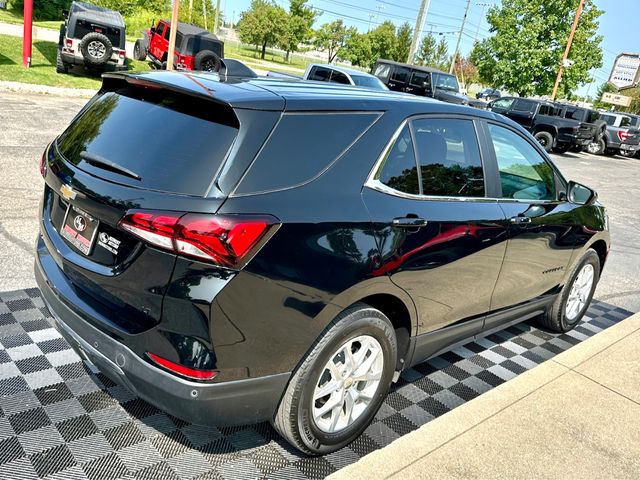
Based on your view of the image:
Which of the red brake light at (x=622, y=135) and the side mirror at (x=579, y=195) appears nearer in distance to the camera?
the side mirror at (x=579, y=195)

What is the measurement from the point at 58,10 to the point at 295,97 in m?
41.5

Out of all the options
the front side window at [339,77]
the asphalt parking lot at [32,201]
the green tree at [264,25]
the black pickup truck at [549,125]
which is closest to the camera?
the asphalt parking lot at [32,201]

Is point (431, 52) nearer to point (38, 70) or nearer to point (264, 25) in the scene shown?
point (264, 25)

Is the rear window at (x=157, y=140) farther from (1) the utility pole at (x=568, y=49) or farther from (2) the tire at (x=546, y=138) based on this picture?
(1) the utility pole at (x=568, y=49)

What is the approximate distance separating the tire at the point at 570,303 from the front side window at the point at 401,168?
7.54 feet

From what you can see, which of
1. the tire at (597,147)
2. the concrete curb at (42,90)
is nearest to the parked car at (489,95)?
the tire at (597,147)

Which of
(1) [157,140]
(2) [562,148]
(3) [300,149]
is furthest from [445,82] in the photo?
(1) [157,140]

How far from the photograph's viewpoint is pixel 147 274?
234cm

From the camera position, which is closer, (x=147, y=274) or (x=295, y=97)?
(x=147, y=274)

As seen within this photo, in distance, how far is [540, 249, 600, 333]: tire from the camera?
4.75 metres

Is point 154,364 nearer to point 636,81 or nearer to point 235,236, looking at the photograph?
point 235,236

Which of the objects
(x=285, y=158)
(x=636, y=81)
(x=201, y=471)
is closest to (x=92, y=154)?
(x=285, y=158)

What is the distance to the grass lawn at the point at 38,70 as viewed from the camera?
592 inches

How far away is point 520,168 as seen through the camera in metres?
4.12
